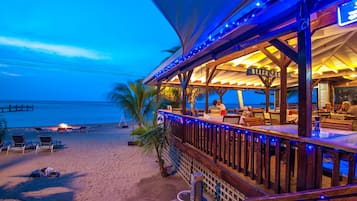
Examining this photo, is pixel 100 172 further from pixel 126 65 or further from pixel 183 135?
pixel 126 65

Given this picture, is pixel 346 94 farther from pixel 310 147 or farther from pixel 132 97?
pixel 310 147

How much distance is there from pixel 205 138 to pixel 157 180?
2076mm

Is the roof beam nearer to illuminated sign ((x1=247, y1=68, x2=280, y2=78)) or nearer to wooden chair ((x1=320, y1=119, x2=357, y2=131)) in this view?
wooden chair ((x1=320, y1=119, x2=357, y2=131))

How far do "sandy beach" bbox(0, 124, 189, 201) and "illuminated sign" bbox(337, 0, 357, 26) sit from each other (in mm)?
4403

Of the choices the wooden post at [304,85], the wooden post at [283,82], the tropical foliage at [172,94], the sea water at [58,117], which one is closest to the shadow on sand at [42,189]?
the wooden post at [304,85]

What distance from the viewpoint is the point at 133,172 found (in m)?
6.80

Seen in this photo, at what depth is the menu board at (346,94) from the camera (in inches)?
482

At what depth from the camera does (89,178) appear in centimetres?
623

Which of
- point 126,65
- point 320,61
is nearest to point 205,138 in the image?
point 320,61

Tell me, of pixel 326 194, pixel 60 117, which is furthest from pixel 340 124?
pixel 60 117

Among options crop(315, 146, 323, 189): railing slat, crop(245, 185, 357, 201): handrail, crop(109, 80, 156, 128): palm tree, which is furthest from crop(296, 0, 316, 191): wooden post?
crop(109, 80, 156, 128): palm tree

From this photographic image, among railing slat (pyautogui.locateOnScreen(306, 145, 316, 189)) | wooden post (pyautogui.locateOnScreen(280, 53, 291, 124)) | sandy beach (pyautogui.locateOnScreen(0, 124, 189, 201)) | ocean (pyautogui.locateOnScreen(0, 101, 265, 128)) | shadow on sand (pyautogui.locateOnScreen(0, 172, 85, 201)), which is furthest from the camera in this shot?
ocean (pyautogui.locateOnScreen(0, 101, 265, 128))

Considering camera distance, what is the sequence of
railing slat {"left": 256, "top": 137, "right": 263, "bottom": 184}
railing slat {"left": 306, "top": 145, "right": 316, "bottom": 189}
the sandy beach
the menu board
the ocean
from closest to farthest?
railing slat {"left": 306, "top": 145, "right": 316, "bottom": 189} < railing slat {"left": 256, "top": 137, "right": 263, "bottom": 184} < the sandy beach < the menu board < the ocean

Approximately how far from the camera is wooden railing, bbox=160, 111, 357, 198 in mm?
2086
